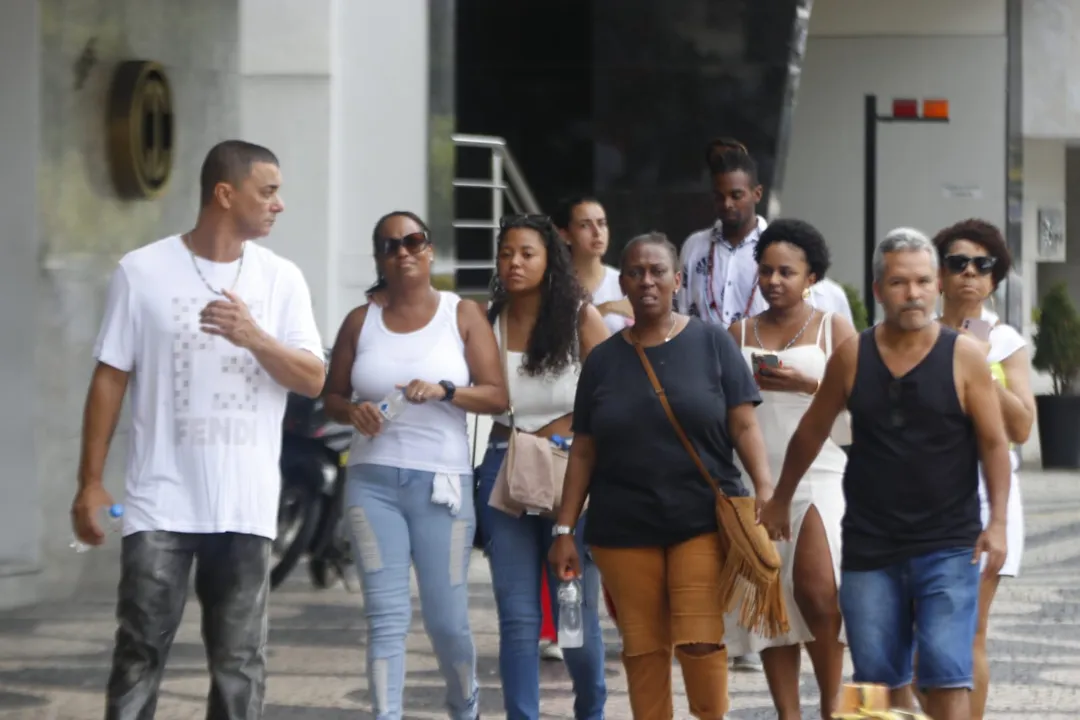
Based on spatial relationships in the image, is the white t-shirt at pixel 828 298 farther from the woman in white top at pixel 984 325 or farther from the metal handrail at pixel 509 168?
the metal handrail at pixel 509 168

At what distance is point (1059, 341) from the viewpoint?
18547 millimetres

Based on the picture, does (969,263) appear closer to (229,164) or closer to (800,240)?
(800,240)

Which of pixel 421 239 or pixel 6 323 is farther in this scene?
pixel 6 323

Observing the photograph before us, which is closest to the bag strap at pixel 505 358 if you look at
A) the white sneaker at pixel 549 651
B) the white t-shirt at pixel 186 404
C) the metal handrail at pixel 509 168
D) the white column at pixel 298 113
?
the white t-shirt at pixel 186 404

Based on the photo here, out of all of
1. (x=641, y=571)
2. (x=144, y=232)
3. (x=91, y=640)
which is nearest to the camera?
(x=641, y=571)

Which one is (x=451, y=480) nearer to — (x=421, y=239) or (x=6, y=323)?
(x=421, y=239)

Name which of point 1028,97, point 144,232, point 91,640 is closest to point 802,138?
point 1028,97

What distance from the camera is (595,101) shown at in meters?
17.5

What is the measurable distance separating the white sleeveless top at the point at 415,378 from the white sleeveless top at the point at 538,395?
208mm

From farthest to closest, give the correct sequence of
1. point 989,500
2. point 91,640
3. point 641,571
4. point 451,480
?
point 91,640 → point 451,480 → point 641,571 → point 989,500

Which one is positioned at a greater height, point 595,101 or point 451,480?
point 595,101

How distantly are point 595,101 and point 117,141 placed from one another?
7640 millimetres

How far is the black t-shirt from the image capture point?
19.7ft

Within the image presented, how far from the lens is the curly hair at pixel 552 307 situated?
6.76 meters
